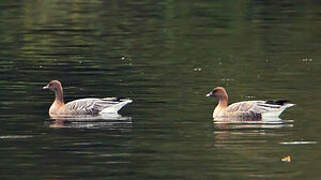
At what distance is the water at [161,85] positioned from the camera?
20.7 m

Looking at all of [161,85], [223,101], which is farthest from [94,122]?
[161,85]

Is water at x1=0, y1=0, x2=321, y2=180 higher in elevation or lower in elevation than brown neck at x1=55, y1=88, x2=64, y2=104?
lower

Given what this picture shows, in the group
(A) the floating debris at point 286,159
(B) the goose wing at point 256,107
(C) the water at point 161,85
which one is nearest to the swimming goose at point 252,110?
(B) the goose wing at point 256,107

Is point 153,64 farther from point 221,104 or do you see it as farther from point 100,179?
point 100,179

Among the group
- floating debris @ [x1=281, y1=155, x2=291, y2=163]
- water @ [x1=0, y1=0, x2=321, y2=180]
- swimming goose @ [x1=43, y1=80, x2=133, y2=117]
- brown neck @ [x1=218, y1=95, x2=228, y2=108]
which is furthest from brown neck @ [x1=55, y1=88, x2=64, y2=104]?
floating debris @ [x1=281, y1=155, x2=291, y2=163]

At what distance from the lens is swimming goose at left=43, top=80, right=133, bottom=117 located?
26.3 metres

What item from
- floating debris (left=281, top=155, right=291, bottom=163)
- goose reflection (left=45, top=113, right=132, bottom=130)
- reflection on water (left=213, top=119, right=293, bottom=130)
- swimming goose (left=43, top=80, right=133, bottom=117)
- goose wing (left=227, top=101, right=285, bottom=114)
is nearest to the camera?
floating debris (left=281, top=155, right=291, bottom=163)

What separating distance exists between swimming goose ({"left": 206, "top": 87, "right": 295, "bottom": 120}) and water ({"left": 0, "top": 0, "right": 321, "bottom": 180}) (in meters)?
0.34

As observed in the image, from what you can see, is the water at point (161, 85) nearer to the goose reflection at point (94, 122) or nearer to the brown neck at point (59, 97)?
the goose reflection at point (94, 122)

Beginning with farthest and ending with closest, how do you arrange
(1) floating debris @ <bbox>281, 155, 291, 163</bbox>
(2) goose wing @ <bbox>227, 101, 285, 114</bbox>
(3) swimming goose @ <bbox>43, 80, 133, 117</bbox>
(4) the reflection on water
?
(3) swimming goose @ <bbox>43, 80, 133, 117</bbox> < (2) goose wing @ <bbox>227, 101, 285, 114</bbox> < (4) the reflection on water < (1) floating debris @ <bbox>281, 155, 291, 163</bbox>

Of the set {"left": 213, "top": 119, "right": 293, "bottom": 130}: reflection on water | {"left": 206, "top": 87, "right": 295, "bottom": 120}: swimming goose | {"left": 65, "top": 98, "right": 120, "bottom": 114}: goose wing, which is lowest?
{"left": 213, "top": 119, "right": 293, "bottom": 130}: reflection on water

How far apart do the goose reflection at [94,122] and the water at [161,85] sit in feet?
0.18

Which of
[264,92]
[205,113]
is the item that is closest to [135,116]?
[205,113]

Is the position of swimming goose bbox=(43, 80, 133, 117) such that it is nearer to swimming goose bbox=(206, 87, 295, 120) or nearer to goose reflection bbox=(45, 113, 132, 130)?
goose reflection bbox=(45, 113, 132, 130)
